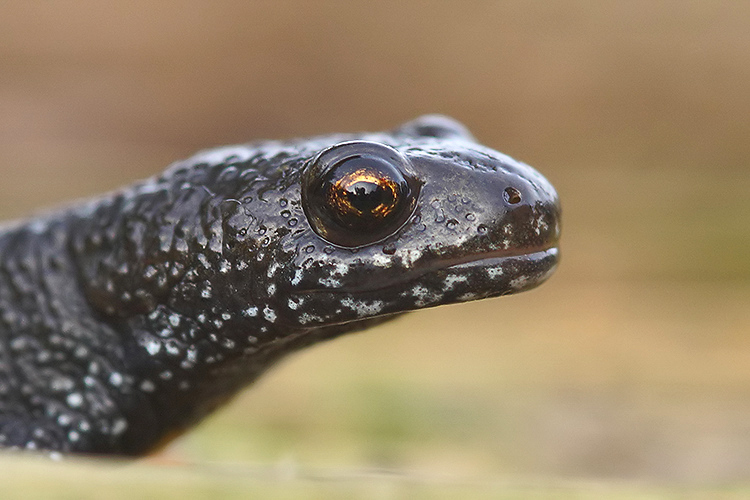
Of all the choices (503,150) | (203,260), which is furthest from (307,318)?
(503,150)

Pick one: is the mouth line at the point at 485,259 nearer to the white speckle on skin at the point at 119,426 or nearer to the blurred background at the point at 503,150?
the blurred background at the point at 503,150

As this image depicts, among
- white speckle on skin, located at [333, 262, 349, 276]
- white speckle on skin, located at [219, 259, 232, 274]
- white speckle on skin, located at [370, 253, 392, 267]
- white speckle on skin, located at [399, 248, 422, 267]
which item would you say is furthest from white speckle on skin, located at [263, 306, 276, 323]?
white speckle on skin, located at [399, 248, 422, 267]

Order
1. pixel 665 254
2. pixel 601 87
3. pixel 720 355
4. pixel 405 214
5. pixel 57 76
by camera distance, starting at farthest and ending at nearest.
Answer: pixel 57 76, pixel 601 87, pixel 665 254, pixel 720 355, pixel 405 214

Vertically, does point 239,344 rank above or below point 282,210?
below

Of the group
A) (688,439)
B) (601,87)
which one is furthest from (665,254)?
(601,87)

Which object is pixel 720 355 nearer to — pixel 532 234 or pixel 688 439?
pixel 688 439

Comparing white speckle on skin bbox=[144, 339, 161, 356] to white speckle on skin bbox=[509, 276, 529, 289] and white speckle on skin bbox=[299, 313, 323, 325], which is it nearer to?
white speckle on skin bbox=[299, 313, 323, 325]

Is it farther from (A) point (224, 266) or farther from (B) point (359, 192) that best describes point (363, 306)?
(A) point (224, 266)
